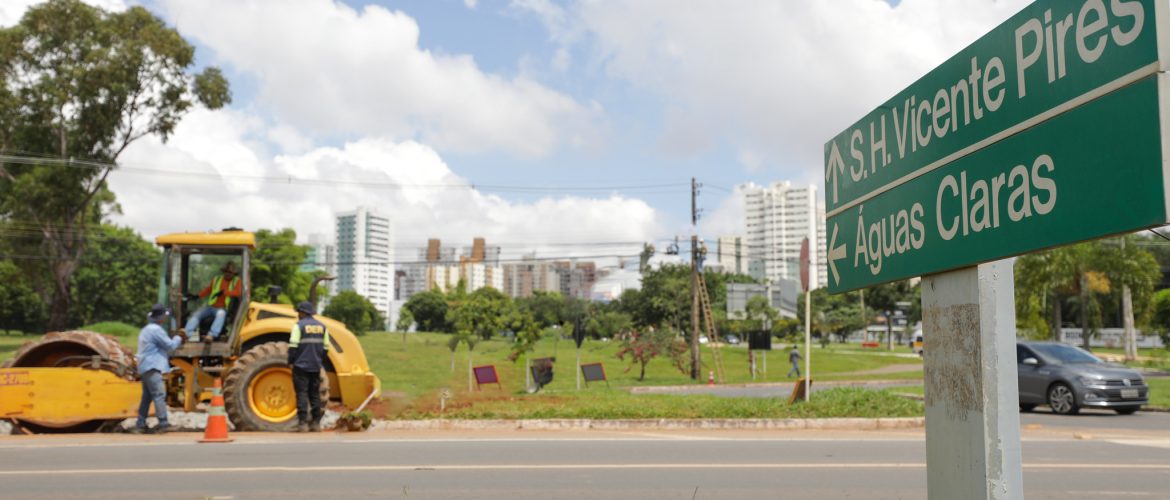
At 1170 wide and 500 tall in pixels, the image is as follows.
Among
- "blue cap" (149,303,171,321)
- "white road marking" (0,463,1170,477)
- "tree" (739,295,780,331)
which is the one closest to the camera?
"white road marking" (0,463,1170,477)

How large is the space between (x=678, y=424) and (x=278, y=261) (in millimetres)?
41647

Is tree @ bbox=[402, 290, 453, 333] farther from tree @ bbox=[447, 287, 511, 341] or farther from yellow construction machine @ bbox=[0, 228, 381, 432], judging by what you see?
yellow construction machine @ bbox=[0, 228, 381, 432]

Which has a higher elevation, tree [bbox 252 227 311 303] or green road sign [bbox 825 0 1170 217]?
tree [bbox 252 227 311 303]

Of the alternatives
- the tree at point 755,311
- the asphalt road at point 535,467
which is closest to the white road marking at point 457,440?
the asphalt road at point 535,467

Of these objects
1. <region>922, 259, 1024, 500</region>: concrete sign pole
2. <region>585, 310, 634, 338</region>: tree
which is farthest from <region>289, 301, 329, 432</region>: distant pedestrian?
<region>585, 310, 634, 338</region>: tree

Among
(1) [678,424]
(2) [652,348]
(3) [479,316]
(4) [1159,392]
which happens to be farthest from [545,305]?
(1) [678,424]

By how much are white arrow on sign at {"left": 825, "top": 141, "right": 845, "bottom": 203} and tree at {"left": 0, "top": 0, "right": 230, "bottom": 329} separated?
136ft

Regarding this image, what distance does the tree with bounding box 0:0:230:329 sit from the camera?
128ft

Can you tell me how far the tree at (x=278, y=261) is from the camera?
51.7 m

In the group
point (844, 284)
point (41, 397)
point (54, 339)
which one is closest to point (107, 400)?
point (41, 397)

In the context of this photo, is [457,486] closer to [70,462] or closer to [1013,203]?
[70,462]

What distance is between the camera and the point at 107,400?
12680 millimetres

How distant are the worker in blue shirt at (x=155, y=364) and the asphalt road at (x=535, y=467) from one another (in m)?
0.55

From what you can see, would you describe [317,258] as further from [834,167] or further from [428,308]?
[834,167]
